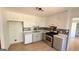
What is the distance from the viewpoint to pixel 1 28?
867mm

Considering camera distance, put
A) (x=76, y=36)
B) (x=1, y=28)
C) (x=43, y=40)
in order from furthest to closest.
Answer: (x=43, y=40) → (x=76, y=36) → (x=1, y=28)

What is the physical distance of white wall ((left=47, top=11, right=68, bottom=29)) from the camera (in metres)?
0.96

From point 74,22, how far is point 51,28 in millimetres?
353

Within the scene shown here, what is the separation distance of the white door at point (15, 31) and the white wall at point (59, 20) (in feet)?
1.63

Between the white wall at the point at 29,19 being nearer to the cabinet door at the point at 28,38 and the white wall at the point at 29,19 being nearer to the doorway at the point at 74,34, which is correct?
the cabinet door at the point at 28,38

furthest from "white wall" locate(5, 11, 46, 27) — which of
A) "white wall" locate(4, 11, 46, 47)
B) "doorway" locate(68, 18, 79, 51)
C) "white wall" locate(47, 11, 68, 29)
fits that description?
"doorway" locate(68, 18, 79, 51)

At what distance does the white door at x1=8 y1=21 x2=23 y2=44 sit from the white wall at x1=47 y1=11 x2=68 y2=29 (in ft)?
1.63

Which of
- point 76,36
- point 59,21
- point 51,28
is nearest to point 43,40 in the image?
point 51,28

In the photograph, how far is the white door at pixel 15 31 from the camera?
3.12 feet

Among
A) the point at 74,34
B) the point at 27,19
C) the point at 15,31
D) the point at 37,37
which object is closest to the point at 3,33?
the point at 15,31

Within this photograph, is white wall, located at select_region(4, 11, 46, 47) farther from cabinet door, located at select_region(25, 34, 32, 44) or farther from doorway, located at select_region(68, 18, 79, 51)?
doorway, located at select_region(68, 18, 79, 51)

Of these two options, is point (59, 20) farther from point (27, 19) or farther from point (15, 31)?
point (15, 31)
